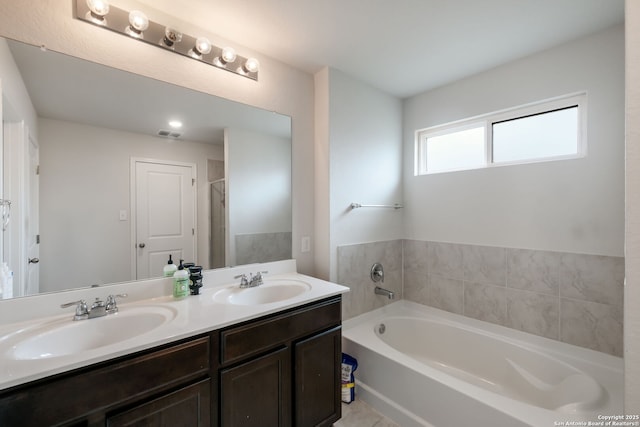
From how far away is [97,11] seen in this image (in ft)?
4.42

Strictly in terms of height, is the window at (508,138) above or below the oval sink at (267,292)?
above

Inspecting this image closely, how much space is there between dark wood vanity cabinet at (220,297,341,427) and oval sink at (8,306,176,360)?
37 cm

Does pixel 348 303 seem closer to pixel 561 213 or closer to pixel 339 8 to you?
pixel 561 213

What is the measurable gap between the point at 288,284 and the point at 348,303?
0.70 metres

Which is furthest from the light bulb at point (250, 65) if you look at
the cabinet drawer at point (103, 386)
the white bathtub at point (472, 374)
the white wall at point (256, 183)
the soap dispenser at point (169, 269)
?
the white bathtub at point (472, 374)

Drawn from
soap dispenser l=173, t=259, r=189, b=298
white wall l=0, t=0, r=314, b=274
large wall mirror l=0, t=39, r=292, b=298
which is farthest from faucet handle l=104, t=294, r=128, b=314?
white wall l=0, t=0, r=314, b=274

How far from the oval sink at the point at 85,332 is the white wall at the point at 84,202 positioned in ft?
0.84

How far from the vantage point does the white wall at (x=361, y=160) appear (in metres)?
2.22

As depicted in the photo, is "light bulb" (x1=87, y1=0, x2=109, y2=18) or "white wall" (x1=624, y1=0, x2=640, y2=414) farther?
"light bulb" (x1=87, y1=0, x2=109, y2=18)

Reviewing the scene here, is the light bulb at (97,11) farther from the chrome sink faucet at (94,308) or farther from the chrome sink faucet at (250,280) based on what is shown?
the chrome sink faucet at (250,280)

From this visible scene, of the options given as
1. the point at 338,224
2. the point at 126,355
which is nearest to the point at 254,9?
the point at 338,224

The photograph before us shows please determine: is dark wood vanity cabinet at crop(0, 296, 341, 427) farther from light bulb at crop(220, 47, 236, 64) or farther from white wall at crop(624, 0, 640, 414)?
light bulb at crop(220, 47, 236, 64)

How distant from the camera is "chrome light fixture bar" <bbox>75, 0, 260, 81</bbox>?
135 centimetres

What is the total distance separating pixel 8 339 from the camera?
1.04 meters
